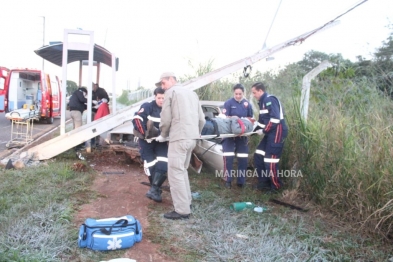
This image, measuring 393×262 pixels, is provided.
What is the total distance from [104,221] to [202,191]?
236 centimetres

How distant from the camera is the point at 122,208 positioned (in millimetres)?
4816

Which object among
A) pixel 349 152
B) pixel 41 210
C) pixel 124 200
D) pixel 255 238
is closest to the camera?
pixel 255 238

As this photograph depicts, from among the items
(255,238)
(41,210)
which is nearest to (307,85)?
(255,238)

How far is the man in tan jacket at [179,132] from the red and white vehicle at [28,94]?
11.7m

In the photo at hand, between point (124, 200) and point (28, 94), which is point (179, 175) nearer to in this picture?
point (124, 200)

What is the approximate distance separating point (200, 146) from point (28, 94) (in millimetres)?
13073

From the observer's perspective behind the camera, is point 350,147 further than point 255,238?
Yes

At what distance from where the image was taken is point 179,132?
4.36 meters

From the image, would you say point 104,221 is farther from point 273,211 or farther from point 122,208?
point 273,211

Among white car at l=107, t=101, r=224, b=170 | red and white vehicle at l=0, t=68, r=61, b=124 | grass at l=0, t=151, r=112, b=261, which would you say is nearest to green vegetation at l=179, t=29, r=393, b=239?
white car at l=107, t=101, r=224, b=170

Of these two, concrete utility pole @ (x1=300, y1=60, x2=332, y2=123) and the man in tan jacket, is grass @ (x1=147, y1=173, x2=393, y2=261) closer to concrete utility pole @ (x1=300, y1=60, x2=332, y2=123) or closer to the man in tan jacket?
the man in tan jacket

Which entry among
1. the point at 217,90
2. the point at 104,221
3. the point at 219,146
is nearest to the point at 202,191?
the point at 219,146

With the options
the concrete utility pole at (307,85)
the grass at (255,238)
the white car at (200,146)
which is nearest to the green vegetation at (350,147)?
the concrete utility pole at (307,85)

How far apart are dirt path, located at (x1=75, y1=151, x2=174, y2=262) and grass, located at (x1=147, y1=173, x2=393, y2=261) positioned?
0.14m
